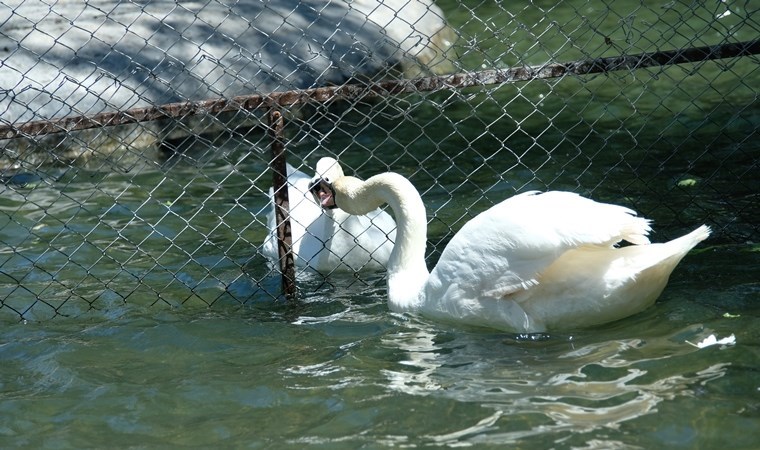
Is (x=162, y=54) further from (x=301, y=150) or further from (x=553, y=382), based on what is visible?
(x=553, y=382)

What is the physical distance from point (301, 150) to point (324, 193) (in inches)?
109

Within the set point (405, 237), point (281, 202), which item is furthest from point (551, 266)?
point (281, 202)

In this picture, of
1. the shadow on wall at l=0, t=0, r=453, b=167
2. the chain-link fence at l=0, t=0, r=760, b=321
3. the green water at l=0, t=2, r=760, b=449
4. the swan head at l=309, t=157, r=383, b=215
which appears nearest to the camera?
the green water at l=0, t=2, r=760, b=449

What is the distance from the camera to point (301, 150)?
29.1 ft

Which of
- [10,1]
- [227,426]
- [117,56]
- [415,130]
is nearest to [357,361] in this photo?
[227,426]

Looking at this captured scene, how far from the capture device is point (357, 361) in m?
4.94

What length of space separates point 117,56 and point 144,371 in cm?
522

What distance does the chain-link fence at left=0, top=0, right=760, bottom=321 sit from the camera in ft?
19.4

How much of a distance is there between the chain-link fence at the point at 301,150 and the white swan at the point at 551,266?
92cm

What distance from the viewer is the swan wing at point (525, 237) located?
186 inches

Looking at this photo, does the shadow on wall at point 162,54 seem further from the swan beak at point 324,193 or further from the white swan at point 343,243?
the swan beak at point 324,193

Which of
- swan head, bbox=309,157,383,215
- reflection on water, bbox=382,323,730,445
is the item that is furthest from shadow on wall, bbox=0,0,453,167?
reflection on water, bbox=382,323,730,445

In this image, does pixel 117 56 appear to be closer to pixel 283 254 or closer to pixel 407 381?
pixel 283 254

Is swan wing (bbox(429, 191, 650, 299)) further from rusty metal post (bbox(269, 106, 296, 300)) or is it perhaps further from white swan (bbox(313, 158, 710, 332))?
rusty metal post (bbox(269, 106, 296, 300))
